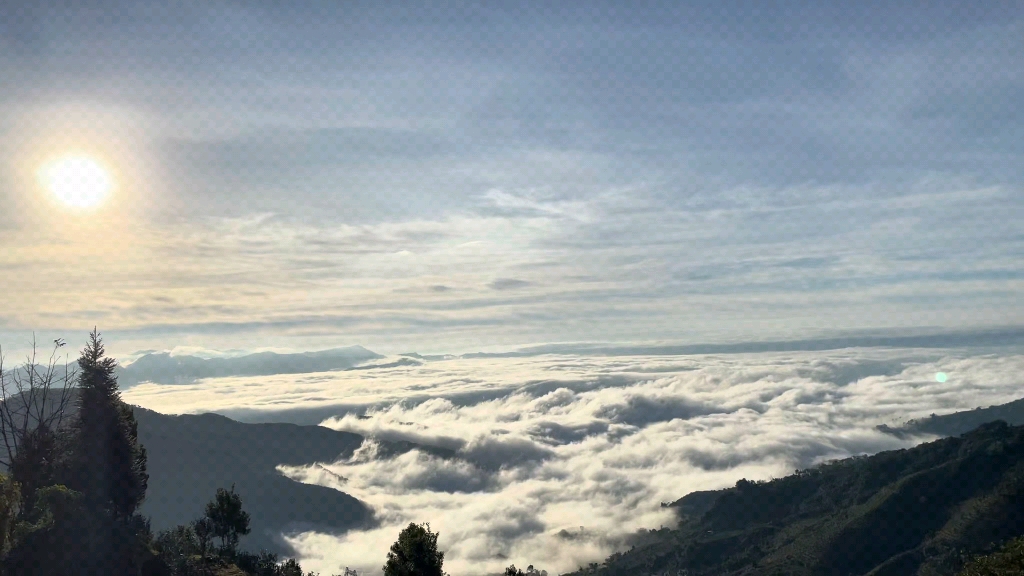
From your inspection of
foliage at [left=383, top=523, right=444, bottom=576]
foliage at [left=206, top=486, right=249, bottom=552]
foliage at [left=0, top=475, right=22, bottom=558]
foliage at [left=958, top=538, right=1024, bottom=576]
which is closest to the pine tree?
foliage at [left=206, top=486, right=249, bottom=552]

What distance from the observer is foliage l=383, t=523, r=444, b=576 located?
61.1 meters

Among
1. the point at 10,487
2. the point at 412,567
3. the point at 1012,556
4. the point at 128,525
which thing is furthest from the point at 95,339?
the point at 1012,556

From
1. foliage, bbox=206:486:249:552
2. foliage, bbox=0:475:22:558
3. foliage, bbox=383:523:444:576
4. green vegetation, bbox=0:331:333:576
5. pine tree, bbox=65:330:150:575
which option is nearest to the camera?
foliage, bbox=0:475:22:558

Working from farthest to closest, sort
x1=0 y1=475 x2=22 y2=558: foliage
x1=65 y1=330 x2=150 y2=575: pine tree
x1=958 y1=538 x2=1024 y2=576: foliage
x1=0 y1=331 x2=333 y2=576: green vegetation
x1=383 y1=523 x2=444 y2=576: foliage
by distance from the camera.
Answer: x1=65 y1=330 x2=150 y2=575: pine tree < x1=383 y1=523 x2=444 y2=576: foliage < x1=958 y1=538 x2=1024 y2=576: foliage < x1=0 y1=331 x2=333 y2=576: green vegetation < x1=0 y1=475 x2=22 y2=558: foliage

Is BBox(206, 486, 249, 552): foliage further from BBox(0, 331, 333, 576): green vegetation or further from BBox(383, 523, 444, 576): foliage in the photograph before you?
BBox(383, 523, 444, 576): foliage

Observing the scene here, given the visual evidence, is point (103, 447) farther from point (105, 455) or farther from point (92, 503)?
point (92, 503)

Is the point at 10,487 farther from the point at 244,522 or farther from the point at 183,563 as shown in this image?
the point at 244,522

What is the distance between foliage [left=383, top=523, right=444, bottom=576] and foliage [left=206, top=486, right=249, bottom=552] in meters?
33.3

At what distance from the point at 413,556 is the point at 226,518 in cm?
3717

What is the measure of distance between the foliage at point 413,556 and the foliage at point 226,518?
33.3 metres

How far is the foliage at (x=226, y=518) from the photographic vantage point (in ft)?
278

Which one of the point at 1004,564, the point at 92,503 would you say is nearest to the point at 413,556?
the point at 92,503

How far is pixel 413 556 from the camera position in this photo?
61594 mm

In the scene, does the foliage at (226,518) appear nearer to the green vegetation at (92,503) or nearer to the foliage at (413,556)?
the green vegetation at (92,503)
